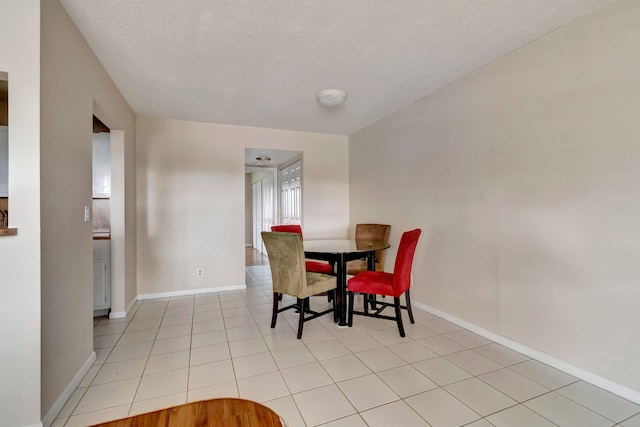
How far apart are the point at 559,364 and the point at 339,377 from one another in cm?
154

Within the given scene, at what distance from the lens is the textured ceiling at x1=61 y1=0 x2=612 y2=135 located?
1771mm

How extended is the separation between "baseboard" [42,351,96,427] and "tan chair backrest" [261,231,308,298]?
147 cm

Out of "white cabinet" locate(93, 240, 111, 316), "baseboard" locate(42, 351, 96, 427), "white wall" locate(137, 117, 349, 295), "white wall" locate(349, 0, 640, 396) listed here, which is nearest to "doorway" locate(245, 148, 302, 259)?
"white wall" locate(137, 117, 349, 295)

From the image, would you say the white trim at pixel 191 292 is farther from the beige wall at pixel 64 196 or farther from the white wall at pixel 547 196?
the white wall at pixel 547 196

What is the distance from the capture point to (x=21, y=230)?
1.41m

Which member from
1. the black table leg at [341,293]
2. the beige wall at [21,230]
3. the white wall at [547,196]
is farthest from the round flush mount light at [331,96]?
the beige wall at [21,230]

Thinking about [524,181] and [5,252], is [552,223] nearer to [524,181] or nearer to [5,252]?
[524,181]

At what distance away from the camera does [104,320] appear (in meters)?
2.96

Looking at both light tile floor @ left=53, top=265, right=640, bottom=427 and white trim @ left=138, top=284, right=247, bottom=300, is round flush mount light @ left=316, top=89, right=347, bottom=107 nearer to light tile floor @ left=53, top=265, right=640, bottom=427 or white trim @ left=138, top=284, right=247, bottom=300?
light tile floor @ left=53, top=265, right=640, bottom=427


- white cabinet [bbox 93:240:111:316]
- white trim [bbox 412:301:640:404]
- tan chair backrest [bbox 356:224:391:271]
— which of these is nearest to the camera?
white trim [bbox 412:301:640:404]

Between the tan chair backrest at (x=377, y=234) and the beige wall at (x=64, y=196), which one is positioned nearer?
the beige wall at (x=64, y=196)

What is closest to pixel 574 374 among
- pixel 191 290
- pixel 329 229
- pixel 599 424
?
pixel 599 424

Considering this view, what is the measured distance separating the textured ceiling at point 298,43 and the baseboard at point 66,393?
7.47ft

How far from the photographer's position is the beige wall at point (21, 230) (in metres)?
1.37
